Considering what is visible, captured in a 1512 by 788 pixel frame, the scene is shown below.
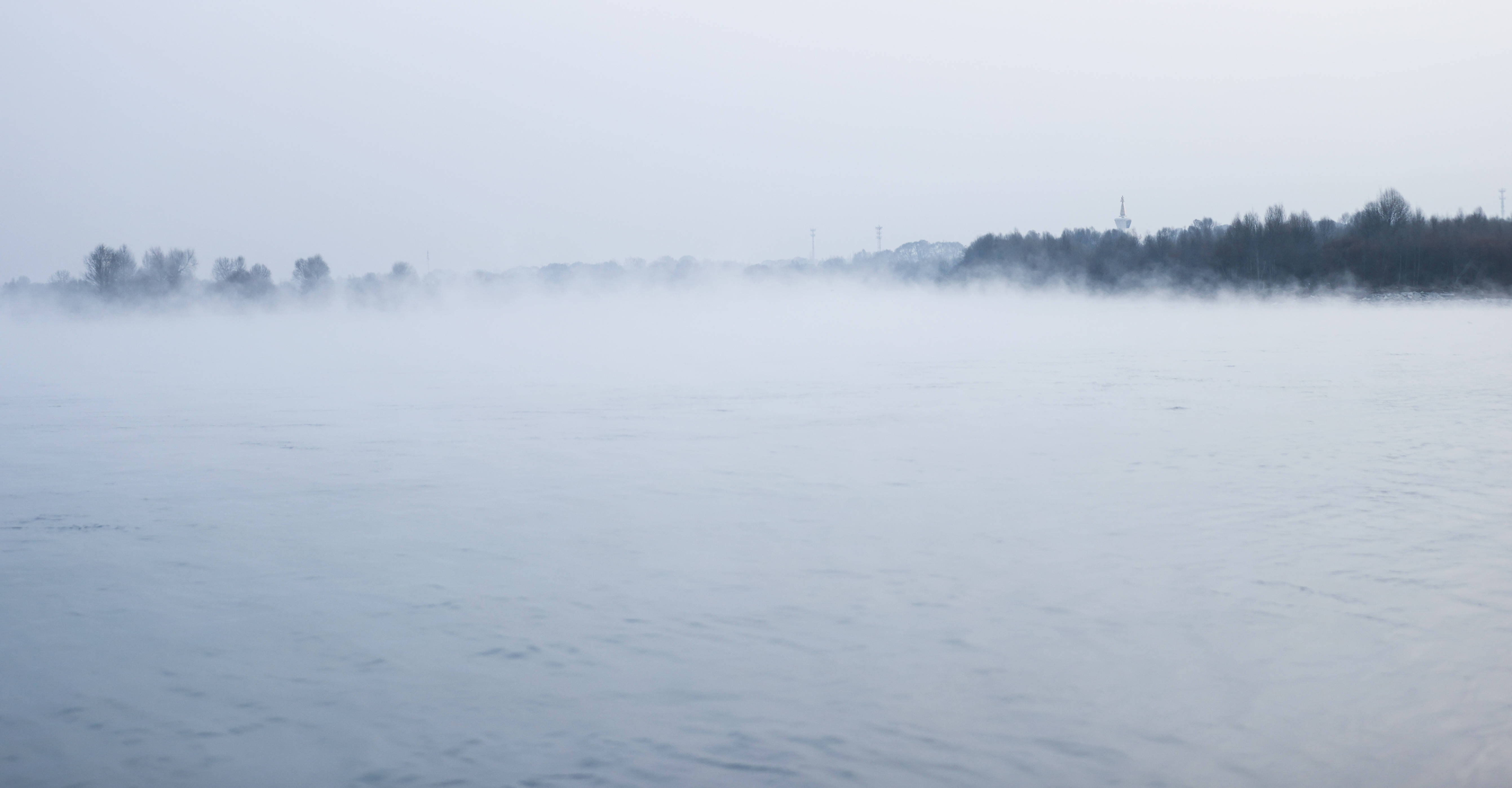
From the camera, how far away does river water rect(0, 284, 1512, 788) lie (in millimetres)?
4758

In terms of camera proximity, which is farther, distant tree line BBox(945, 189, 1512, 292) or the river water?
distant tree line BBox(945, 189, 1512, 292)

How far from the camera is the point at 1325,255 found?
68.0 meters

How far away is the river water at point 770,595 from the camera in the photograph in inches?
187

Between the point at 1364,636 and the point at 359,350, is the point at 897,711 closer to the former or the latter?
the point at 1364,636

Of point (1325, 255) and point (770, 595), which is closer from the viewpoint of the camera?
point (770, 595)

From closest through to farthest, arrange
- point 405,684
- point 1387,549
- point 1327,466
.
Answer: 1. point 405,684
2. point 1387,549
3. point 1327,466

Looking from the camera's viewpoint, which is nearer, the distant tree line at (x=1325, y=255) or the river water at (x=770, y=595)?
the river water at (x=770, y=595)

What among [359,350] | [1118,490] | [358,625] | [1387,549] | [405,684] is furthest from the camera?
[359,350]

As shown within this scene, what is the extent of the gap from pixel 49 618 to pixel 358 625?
182 cm

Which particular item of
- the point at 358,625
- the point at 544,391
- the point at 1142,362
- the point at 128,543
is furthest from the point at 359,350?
the point at 358,625

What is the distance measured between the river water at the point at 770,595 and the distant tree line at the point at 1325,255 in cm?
5099

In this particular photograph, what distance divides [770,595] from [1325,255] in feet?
227

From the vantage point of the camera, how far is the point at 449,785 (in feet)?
14.6

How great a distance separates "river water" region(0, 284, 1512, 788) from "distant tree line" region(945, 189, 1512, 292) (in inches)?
2007
